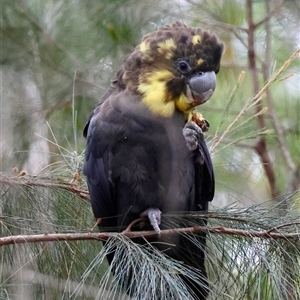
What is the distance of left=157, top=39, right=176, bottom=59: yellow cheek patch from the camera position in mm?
1428

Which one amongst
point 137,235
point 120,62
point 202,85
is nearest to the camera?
point 137,235

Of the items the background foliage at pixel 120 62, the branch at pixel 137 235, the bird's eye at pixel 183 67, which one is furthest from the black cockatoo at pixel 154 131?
the background foliage at pixel 120 62

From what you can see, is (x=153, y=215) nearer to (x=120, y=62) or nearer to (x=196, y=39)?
(x=196, y=39)

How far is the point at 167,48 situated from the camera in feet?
4.71

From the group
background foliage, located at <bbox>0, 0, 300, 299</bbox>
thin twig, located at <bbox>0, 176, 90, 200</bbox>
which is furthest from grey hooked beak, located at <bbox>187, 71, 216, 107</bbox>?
background foliage, located at <bbox>0, 0, 300, 299</bbox>

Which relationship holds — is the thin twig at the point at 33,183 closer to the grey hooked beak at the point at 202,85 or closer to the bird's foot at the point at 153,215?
the bird's foot at the point at 153,215

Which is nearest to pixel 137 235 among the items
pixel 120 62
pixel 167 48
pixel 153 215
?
pixel 153 215

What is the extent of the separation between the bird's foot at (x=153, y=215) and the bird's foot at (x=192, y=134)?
16 centimetres

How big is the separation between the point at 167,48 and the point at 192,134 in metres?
0.20

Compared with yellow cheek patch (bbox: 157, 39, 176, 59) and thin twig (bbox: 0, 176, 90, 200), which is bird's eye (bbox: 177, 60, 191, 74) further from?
thin twig (bbox: 0, 176, 90, 200)

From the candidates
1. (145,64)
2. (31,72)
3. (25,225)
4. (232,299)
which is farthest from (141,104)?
(31,72)

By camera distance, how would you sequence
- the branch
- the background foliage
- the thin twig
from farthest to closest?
1. the background foliage
2. the thin twig
3. the branch

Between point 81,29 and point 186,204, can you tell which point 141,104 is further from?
point 81,29

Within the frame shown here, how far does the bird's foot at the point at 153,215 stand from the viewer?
4.42ft
